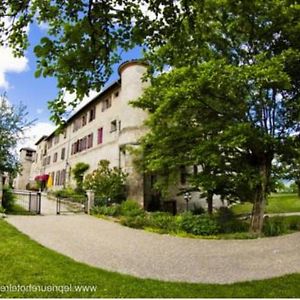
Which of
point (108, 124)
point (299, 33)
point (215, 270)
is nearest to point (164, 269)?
point (215, 270)

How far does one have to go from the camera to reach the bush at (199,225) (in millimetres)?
15758

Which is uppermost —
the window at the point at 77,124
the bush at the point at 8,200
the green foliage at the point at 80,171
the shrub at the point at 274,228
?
the window at the point at 77,124

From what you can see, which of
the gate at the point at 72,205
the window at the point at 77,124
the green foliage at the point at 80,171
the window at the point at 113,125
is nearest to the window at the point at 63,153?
the window at the point at 77,124

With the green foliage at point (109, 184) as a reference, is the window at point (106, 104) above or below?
above

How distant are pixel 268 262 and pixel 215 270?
197 centimetres

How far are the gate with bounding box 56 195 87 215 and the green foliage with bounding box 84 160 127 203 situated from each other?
1097 millimetres

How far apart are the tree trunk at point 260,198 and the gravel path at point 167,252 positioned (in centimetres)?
167

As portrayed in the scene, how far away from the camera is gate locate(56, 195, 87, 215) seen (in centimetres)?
2328

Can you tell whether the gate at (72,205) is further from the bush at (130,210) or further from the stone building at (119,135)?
the stone building at (119,135)

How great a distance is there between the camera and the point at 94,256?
1062 cm

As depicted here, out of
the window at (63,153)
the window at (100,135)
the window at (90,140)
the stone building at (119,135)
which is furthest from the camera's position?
the window at (63,153)

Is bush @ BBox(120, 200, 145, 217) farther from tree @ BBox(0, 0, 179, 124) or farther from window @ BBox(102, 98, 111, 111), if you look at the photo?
tree @ BBox(0, 0, 179, 124)

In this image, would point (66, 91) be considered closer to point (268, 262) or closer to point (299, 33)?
point (268, 262)

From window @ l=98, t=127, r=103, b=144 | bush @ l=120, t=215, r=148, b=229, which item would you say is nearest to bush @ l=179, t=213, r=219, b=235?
bush @ l=120, t=215, r=148, b=229
